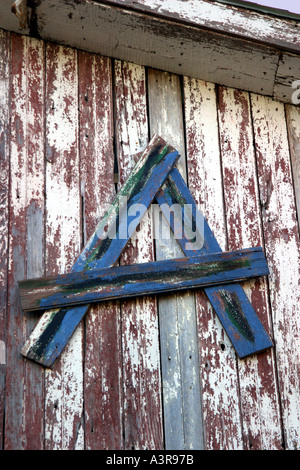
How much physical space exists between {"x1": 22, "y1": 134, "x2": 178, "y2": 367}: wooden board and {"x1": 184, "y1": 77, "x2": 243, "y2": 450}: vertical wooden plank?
18cm

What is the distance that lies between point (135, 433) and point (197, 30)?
1967mm

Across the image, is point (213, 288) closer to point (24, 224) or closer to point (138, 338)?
point (138, 338)

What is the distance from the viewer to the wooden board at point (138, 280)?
3150 mm

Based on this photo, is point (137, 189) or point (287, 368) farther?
point (137, 189)

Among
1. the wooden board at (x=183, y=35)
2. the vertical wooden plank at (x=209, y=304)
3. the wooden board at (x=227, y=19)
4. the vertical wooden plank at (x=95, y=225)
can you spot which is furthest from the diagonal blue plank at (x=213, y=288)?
the wooden board at (x=227, y=19)

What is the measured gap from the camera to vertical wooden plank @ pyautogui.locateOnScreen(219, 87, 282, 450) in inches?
121

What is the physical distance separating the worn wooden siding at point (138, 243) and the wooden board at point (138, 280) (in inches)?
3.1

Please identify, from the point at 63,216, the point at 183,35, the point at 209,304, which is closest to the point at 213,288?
the point at 209,304

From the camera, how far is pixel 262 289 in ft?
10.8

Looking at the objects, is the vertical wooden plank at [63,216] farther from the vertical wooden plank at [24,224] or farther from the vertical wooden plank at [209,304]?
the vertical wooden plank at [209,304]

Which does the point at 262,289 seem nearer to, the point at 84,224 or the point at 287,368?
the point at 287,368

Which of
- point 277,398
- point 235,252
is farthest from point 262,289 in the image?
point 277,398

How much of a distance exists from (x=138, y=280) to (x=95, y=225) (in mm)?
372

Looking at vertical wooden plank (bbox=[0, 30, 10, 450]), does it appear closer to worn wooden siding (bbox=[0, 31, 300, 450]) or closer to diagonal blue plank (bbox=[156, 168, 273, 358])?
worn wooden siding (bbox=[0, 31, 300, 450])
